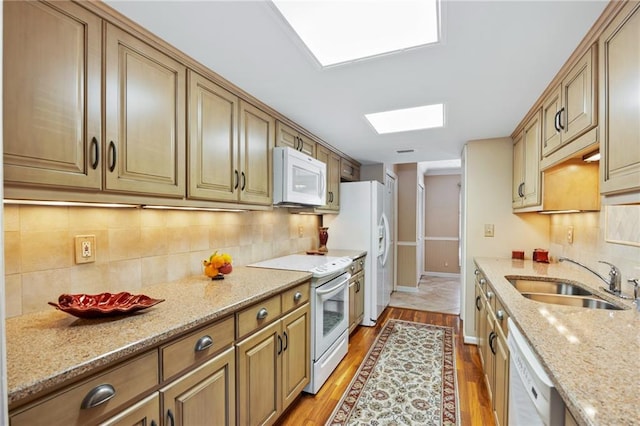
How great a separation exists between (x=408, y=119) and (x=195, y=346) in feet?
7.52

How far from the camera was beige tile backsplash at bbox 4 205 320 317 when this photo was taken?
119cm

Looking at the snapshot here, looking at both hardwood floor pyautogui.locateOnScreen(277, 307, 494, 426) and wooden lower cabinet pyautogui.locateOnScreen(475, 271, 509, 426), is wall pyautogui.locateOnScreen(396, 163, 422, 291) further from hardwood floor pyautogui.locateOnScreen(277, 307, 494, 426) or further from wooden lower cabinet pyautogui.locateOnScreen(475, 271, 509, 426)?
wooden lower cabinet pyautogui.locateOnScreen(475, 271, 509, 426)

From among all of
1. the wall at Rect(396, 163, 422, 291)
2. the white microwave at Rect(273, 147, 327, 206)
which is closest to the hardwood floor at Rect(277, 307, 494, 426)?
the white microwave at Rect(273, 147, 327, 206)

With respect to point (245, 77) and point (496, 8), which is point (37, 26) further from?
point (496, 8)

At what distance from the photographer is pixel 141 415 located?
1.02m

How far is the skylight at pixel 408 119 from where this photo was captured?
7.79 ft

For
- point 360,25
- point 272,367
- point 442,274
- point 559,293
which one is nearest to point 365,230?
point 559,293

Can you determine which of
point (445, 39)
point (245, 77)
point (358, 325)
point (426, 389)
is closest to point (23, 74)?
point (245, 77)

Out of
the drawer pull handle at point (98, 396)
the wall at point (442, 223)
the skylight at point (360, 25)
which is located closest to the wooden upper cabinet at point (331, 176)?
the skylight at point (360, 25)

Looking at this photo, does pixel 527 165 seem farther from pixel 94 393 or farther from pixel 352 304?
pixel 94 393

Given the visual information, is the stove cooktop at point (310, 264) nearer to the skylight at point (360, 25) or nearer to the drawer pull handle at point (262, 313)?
the drawer pull handle at point (262, 313)

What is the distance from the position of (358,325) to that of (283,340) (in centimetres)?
197

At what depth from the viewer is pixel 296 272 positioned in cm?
218

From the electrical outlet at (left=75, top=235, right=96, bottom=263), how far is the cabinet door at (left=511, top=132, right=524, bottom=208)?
10.2 feet
